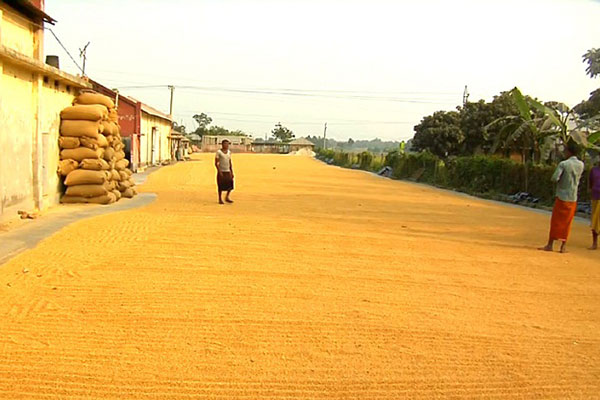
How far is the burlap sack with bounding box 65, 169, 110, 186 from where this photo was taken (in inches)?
591

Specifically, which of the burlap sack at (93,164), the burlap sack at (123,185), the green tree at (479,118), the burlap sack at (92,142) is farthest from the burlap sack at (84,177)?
the green tree at (479,118)

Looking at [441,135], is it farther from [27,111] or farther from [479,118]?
[27,111]

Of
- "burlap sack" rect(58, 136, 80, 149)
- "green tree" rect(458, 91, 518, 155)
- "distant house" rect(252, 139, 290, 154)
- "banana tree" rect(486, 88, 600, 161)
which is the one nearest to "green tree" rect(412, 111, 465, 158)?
"green tree" rect(458, 91, 518, 155)

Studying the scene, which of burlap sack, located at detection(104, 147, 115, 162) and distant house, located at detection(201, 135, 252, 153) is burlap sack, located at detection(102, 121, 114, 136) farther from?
distant house, located at detection(201, 135, 252, 153)

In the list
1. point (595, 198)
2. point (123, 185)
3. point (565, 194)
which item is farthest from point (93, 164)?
point (595, 198)

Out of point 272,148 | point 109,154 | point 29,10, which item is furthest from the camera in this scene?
point 272,148

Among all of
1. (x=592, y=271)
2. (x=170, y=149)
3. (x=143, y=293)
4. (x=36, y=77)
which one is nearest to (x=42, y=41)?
(x=36, y=77)

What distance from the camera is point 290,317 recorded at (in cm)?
593

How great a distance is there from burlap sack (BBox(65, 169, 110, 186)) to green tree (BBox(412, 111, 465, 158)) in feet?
98.6

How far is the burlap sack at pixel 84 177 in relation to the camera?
15023mm

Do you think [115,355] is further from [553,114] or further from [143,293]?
[553,114]

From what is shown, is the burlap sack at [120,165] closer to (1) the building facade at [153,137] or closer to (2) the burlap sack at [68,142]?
(2) the burlap sack at [68,142]

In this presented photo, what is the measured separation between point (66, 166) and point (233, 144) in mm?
96862

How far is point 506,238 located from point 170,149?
45.8 m
